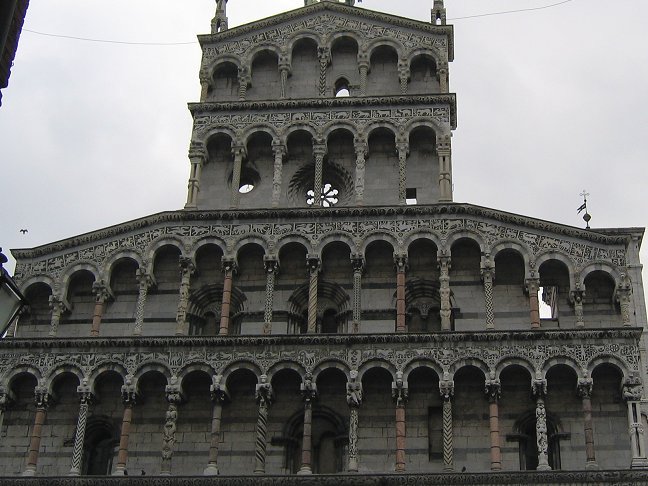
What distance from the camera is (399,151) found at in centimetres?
2666

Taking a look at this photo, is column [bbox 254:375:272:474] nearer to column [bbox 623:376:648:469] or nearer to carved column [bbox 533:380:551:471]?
carved column [bbox 533:380:551:471]

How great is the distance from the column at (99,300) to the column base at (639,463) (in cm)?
1219

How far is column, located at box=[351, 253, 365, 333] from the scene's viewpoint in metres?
23.6

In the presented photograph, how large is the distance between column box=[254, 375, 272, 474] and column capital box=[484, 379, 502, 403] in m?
4.72

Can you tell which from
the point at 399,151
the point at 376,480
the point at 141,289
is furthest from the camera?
the point at 399,151

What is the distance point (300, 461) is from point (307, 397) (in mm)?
1443

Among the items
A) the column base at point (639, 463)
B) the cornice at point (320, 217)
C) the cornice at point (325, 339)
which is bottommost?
the column base at point (639, 463)

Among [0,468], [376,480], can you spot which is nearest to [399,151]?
[376,480]

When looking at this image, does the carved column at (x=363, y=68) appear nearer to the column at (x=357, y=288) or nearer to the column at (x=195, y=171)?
the column at (x=195, y=171)

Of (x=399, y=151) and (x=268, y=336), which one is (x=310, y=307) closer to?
(x=268, y=336)

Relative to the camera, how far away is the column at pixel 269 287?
2380cm

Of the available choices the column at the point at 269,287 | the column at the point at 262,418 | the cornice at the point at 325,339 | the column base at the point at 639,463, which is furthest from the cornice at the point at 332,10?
the column base at the point at 639,463

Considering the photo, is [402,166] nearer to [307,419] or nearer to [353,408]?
[353,408]

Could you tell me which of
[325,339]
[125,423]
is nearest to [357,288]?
[325,339]
